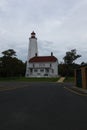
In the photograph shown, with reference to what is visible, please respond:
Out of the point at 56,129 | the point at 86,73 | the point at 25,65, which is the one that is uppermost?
the point at 25,65

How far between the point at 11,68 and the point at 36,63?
2224 centimetres

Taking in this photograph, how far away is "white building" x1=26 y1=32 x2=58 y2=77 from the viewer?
132 m

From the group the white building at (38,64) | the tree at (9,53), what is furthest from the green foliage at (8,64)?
the white building at (38,64)

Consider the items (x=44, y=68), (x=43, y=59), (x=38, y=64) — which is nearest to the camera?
(x=44, y=68)

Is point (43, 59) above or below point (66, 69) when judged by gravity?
above

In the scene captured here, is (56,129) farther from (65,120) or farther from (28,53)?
(28,53)

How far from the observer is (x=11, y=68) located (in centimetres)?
11425

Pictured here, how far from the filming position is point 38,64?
13475 cm

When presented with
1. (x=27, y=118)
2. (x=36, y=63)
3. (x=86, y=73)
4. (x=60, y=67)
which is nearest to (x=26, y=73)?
(x=36, y=63)

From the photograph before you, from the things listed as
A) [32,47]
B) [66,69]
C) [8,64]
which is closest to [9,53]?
[8,64]

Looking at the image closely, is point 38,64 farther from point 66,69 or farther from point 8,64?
point 8,64

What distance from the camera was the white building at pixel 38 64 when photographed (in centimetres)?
13200

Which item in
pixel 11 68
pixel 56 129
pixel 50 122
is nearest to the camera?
pixel 56 129

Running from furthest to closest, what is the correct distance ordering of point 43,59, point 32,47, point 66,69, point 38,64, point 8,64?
point 43,59 < point 38,64 < point 32,47 < point 66,69 < point 8,64
